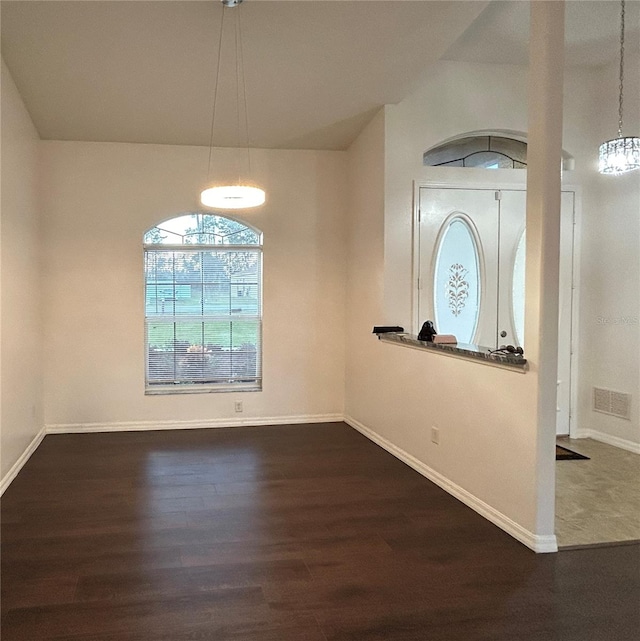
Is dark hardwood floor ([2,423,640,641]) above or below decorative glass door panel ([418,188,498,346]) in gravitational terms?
below

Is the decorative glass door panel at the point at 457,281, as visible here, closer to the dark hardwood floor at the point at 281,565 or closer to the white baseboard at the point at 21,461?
the dark hardwood floor at the point at 281,565

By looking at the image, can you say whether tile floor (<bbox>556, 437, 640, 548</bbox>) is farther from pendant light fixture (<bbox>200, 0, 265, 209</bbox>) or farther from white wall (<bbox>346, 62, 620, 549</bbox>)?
pendant light fixture (<bbox>200, 0, 265, 209</bbox>)

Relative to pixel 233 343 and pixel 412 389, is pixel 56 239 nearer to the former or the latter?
pixel 233 343

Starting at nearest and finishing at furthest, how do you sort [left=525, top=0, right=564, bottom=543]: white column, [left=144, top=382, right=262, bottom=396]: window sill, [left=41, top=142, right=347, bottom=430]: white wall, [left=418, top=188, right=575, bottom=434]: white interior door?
[left=525, top=0, right=564, bottom=543]: white column → [left=418, top=188, right=575, bottom=434]: white interior door → [left=41, top=142, right=347, bottom=430]: white wall → [left=144, top=382, right=262, bottom=396]: window sill

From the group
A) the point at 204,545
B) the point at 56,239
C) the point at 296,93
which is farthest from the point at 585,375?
the point at 56,239

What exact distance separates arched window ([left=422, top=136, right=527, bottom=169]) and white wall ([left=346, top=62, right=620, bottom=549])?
0.15m

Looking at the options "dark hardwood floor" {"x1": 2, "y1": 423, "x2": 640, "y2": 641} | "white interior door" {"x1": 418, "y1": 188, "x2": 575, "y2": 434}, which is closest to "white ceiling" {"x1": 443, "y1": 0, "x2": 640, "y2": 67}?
"white interior door" {"x1": 418, "y1": 188, "x2": 575, "y2": 434}

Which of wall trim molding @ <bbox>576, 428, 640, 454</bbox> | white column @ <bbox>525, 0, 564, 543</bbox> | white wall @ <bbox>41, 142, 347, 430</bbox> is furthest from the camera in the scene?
white wall @ <bbox>41, 142, 347, 430</bbox>

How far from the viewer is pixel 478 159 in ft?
19.6

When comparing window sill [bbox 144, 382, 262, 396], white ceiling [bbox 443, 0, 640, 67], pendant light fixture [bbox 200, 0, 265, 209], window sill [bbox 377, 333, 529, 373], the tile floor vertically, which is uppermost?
white ceiling [bbox 443, 0, 640, 67]

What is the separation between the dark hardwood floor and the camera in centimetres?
262

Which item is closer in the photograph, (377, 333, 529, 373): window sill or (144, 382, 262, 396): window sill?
(377, 333, 529, 373): window sill

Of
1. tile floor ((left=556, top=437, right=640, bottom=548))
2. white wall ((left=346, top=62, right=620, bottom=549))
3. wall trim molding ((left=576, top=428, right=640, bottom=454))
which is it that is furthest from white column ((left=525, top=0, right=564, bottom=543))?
wall trim molding ((left=576, top=428, right=640, bottom=454))

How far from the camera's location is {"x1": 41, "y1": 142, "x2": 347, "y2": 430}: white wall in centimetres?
630
